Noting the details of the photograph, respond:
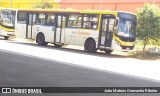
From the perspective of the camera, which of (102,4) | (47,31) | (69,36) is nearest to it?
(69,36)

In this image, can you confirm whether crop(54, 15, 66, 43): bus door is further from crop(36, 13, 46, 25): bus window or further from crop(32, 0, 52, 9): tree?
crop(32, 0, 52, 9): tree

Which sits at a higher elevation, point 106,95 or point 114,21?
point 114,21

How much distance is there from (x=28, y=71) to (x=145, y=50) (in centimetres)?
1267

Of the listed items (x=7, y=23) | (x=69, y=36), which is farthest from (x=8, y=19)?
(x=69, y=36)

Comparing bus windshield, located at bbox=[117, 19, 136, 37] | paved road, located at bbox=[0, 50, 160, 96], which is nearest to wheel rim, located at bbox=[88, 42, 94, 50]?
bus windshield, located at bbox=[117, 19, 136, 37]

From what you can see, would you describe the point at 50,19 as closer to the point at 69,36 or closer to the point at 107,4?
the point at 69,36

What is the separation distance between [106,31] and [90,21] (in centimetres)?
152

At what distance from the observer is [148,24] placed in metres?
21.5

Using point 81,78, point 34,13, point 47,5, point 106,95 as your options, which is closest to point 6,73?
point 81,78

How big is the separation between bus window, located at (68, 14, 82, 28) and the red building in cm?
954

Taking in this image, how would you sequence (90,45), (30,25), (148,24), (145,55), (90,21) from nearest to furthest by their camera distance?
(145,55) → (148,24) → (90,45) → (90,21) → (30,25)

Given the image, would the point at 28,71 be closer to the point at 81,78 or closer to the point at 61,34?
the point at 81,78

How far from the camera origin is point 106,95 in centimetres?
808

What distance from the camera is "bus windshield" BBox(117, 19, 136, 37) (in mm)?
20703
